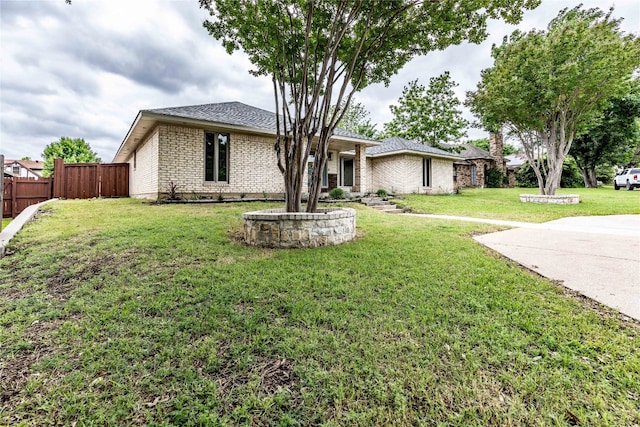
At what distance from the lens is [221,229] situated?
19.2 feet

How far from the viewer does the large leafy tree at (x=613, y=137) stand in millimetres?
20531

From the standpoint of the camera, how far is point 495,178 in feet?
87.1

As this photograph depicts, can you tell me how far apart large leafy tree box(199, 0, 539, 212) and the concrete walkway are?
3.75 meters

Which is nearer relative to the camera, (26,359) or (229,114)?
(26,359)

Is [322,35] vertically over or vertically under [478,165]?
under

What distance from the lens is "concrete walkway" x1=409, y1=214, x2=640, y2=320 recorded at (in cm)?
296

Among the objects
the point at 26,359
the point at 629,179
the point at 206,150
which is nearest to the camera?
the point at 26,359

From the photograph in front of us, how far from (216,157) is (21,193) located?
8481mm

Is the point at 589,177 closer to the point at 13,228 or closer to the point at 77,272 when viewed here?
the point at 77,272

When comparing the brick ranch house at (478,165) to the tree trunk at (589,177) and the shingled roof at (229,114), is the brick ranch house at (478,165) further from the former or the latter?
the shingled roof at (229,114)

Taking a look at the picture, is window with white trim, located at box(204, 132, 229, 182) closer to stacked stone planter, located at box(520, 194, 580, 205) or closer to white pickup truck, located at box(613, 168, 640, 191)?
stacked stone planter, located at box(520, 194, 580, 205)

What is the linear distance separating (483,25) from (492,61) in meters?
10.9

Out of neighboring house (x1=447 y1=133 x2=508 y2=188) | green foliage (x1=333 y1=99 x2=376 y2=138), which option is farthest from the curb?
green foliage (x1=333 y1=99 x2=376 y2=138)

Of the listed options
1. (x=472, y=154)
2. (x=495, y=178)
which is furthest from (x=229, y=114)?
(x=495, y=178)
